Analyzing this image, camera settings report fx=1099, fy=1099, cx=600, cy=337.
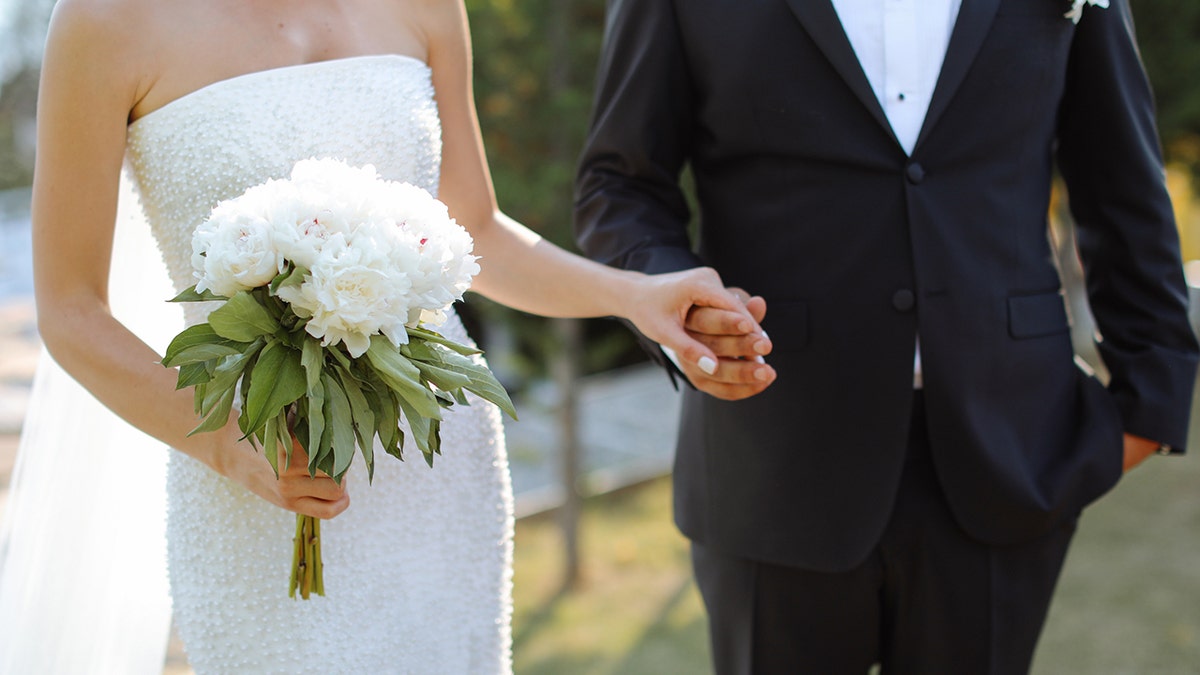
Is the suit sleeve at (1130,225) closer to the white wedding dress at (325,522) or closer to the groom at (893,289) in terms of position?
the groom at (893,289)

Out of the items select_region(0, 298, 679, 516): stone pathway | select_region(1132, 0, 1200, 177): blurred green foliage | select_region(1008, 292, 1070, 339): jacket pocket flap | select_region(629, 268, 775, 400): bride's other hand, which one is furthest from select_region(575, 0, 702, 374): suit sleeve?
select_region(1132, 0, 1200, 177): blurred green foliage

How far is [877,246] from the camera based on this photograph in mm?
2215

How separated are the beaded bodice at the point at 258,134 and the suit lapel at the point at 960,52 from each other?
100cm

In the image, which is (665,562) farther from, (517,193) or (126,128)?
(126,128)

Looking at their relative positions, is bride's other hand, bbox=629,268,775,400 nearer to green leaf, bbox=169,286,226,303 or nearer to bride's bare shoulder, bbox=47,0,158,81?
green leaf, bbox=169,286,226,303

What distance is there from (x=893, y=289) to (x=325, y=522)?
119cm

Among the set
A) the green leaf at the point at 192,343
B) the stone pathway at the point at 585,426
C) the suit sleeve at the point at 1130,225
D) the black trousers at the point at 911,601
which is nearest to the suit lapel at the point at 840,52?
the suit sleeve at the point at 1130,225

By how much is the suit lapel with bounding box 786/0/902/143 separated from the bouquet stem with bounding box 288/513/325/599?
130 cm

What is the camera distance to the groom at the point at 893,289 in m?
2.20

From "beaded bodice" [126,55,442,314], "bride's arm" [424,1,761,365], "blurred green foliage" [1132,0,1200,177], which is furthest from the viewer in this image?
"blurred green foliage" [1132,0,1200,177]

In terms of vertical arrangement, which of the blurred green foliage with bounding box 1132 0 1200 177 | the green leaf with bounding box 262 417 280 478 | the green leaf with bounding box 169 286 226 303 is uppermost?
the blurred green foliage with bounding box 1132 0 1200 177

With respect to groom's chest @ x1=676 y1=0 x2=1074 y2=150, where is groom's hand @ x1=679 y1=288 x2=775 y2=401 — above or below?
below

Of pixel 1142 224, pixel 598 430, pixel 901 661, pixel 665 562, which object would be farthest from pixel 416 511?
pixel 598 430

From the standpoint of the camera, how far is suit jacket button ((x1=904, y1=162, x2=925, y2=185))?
85.5 inches
